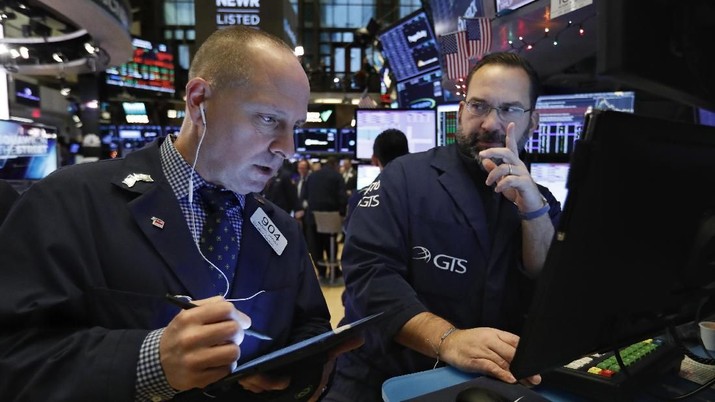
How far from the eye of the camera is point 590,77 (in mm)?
4074

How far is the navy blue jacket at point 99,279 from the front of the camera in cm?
93

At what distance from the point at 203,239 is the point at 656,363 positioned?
1.13 metres

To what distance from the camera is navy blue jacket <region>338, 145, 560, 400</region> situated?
56.9 inches

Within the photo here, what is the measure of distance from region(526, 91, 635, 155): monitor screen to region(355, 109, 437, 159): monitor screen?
1.03m

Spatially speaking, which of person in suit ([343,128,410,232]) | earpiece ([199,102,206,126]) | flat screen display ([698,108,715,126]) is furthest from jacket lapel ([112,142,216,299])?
person in suit ([343,128,410,232])

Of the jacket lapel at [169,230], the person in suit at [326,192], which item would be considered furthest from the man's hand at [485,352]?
the person in suit at [326,192]

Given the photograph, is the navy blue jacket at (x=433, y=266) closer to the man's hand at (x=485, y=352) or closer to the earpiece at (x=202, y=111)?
the man's hand at (x=485, y=352)

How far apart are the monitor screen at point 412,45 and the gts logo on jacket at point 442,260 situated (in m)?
4.38

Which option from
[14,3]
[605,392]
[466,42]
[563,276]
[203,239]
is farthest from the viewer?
Answer: [14,3]

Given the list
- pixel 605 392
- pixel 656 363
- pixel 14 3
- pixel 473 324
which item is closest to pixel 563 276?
pixel 605 392

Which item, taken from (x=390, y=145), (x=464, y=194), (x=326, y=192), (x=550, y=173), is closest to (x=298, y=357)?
(x=464, y=194)

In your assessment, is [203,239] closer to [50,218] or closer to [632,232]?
[50,218]

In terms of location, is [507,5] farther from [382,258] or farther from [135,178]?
[135,178]

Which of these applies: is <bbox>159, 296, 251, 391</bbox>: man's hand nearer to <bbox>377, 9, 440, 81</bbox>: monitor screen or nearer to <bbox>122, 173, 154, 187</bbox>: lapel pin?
<bbox>122, 173, 154, 187</bbox>: lapel pin
